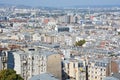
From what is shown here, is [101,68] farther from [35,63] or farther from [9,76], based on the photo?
[9,76]

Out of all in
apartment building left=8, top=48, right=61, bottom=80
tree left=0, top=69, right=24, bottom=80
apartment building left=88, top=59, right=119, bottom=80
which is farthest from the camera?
apartment building left=8, top=48, right=61, bottom=80

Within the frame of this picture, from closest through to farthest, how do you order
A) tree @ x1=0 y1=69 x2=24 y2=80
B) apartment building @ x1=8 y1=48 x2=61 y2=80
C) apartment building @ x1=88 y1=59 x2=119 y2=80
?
1. tree @ x1=0 y1=69 x2=24 y2=80
2. apartment building @ x1=88 y1=59 x2=119 y2=80
3. apartment building @ x1=8 y1=48 x2=61 y2=80

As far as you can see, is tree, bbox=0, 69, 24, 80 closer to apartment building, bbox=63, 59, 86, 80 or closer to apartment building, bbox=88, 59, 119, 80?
apartment building, bbox=63, 59, 86, 80

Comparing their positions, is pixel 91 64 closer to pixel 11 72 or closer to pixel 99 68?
pixel 99 68

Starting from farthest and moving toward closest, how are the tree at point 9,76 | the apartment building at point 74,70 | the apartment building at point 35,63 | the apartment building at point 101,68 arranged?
the apartment building at point 35,63 → the apartment building at point 74,70 → the apartment building at point 101,68 → the tree at point 9,76

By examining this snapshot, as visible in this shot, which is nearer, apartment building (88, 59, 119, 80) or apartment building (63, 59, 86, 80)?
apartment building (88, 59, 119, 80)

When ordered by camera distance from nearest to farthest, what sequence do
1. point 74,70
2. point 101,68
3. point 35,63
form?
point 101,68 → point 74,70 → point 35,63

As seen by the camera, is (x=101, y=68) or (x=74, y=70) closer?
(x=101, y=68)

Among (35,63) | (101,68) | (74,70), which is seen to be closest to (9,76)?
(35,63)

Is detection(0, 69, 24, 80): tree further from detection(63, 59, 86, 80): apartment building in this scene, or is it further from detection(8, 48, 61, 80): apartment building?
detection(63, 59, 86, 80): apartment building

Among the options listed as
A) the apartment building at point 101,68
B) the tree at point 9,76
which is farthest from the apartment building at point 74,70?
A: the tree at point 9,76

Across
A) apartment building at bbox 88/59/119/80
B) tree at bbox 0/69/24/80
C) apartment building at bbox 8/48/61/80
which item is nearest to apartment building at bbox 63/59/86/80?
apartment building at bbox 88/59/119/80

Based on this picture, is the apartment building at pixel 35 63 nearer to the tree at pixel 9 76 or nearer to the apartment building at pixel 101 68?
the apartment building at pixel 101 68

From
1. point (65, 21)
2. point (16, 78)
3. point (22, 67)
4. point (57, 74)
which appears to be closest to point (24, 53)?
point (22, 67)
